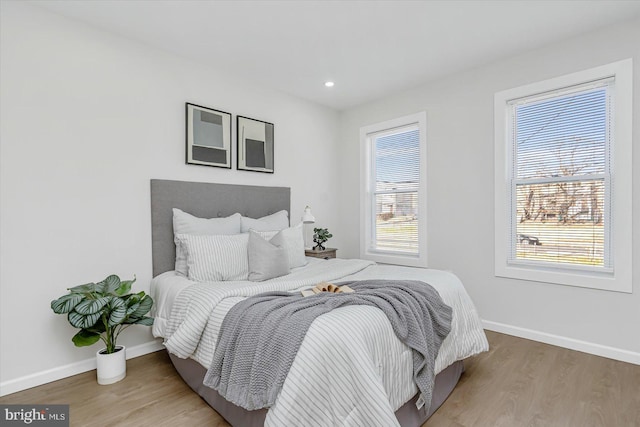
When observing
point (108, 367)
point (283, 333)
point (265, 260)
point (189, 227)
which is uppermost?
point (189, 227)

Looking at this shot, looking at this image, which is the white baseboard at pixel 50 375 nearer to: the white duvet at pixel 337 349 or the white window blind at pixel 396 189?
the white duvet at pixel 337 349

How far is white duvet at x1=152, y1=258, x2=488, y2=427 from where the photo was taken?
4.38 ft

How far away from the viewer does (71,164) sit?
2.43m

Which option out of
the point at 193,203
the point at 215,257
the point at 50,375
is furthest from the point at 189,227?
the point at 50,375

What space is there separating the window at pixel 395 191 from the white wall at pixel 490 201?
0.40ft

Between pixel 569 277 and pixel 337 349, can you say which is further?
pixel 569 277

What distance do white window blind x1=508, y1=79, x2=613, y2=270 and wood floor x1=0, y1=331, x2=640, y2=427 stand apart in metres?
0.90

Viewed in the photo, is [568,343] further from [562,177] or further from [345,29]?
[345,29]

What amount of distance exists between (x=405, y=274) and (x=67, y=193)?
8.38ft

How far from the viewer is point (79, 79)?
2479 millimetres

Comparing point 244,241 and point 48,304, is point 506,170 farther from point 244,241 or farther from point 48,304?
point 48,304

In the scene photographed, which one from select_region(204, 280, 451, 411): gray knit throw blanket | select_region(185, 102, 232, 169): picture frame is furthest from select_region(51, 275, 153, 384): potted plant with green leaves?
select_region(185, 102, 232, 169): picture frame

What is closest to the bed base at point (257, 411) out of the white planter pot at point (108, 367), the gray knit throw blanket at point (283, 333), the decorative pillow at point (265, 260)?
the gray knit throw blanket at point (283, 333)

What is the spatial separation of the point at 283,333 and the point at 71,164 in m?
2.11
